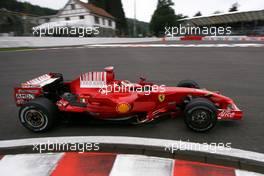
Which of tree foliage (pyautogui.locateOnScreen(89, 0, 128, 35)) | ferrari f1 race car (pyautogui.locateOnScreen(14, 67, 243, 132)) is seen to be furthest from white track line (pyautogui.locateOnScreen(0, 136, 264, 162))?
tree foliage (pyautogui.locateOnScreen(89, 0, 128, 35))


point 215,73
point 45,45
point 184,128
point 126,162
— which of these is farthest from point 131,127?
point 45,45

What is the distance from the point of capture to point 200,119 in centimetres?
424

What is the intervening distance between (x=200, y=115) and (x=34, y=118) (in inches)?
101

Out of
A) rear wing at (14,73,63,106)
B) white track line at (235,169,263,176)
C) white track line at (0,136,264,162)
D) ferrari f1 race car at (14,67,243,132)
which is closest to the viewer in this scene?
white track line at (235,169,263,176)

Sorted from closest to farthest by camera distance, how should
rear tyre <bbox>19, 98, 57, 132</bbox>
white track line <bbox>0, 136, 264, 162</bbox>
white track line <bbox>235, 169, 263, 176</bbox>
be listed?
white track line <bbox>235, 169, 263, 176</bbox>
white track line <bbox>0, 136, 264, 162</bbox>
rear tyre <bbox>19, 98, 57, 132</bbox>

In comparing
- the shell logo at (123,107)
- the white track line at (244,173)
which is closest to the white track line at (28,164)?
the shell logo at (123,107)

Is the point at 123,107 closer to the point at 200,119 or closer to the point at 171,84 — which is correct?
the point at 200,119

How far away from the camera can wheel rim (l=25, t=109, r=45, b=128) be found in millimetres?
4453

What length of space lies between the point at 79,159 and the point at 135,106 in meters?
1.25

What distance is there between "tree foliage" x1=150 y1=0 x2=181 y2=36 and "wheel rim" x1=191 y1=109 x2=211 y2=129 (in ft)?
210

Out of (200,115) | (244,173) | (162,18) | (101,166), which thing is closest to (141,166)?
(101,166)

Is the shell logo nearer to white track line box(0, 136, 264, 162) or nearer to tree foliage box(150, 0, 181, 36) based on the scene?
white track line box(0, 136, 264, 162)

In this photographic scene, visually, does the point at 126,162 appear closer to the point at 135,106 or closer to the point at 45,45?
the point at 135,106

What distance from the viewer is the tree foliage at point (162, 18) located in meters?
69.1
